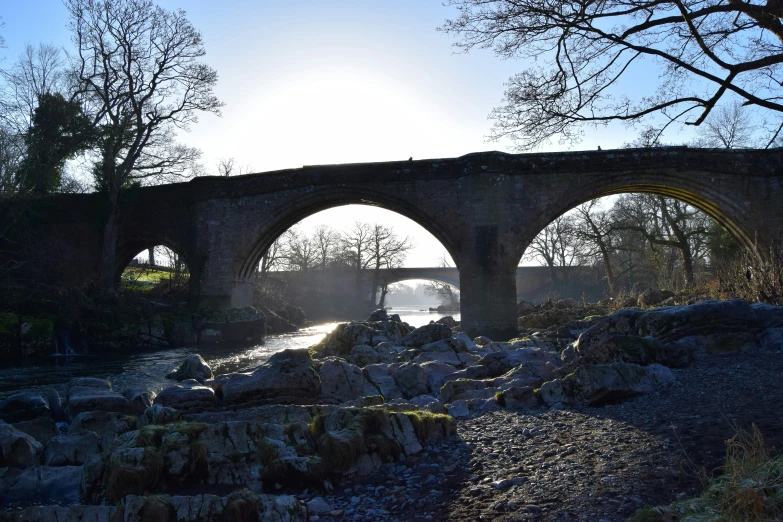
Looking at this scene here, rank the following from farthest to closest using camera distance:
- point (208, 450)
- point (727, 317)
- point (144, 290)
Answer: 1. point (144, 290)
2. point (727, 317)
3. point (208, 450)

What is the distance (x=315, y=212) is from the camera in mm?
18359

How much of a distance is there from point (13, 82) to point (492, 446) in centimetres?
2290

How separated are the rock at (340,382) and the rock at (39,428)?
3203 mm

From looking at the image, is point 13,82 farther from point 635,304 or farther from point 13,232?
point 635,304

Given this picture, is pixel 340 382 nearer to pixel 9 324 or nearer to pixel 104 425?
pixel 104 425

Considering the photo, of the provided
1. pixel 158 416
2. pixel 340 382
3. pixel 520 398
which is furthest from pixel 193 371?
pixel 520 398

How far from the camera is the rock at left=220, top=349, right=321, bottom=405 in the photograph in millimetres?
7559

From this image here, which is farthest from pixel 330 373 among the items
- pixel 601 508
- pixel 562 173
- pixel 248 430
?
pixel 562 173

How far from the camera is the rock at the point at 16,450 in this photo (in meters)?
5.21

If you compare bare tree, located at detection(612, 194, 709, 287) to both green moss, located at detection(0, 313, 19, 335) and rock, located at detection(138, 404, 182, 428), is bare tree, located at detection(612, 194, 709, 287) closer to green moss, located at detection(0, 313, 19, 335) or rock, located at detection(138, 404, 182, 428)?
rock, located at detection(138, 404, 182, 428)

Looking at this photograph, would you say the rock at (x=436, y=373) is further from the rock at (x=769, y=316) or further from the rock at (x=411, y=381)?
the rock at (x=769, y=316)

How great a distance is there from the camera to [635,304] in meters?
16.1

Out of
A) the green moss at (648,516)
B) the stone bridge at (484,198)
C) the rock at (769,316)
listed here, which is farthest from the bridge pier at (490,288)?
the green moss at (648,516)

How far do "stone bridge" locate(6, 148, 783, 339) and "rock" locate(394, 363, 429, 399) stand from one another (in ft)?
24.3
